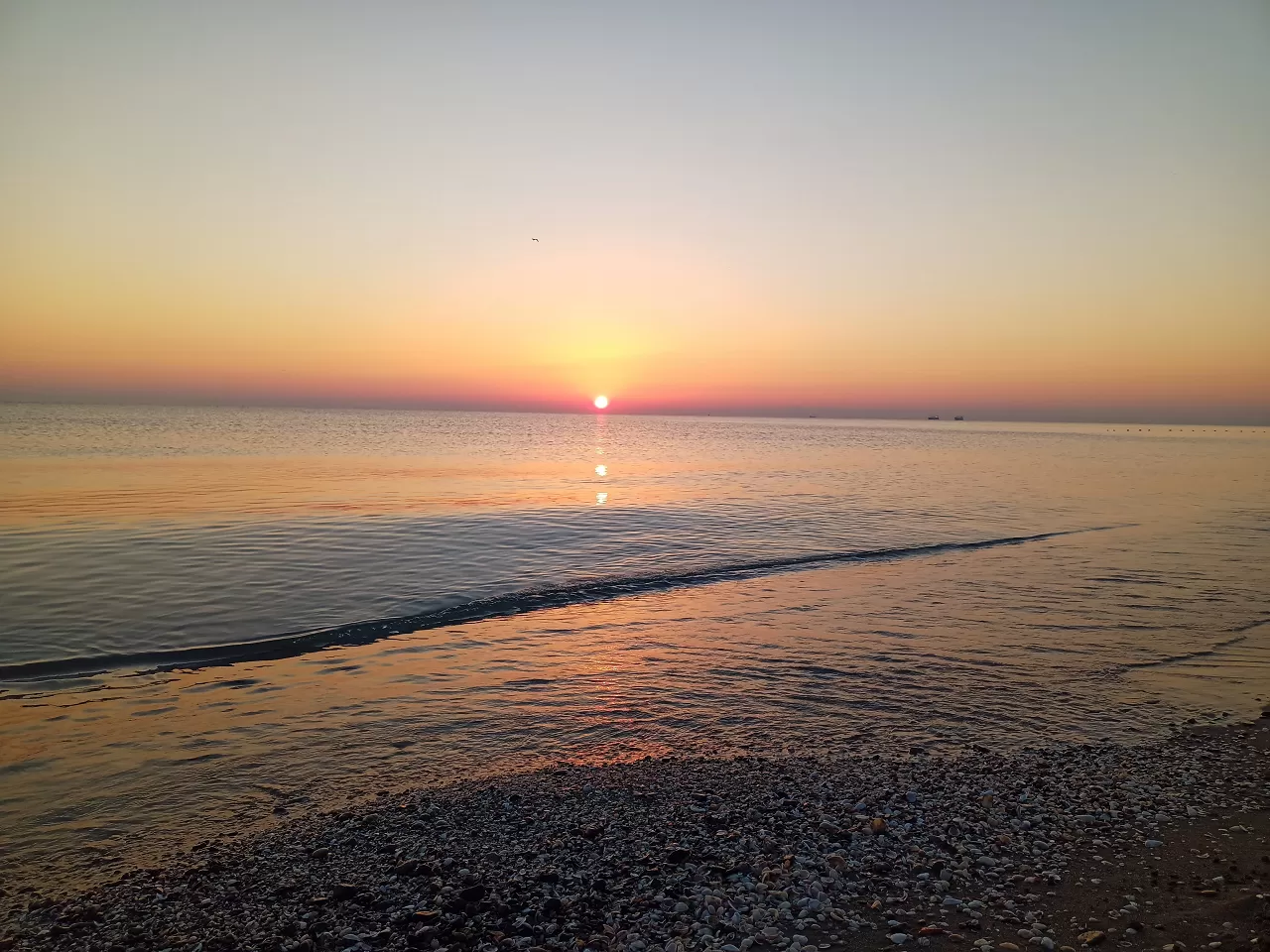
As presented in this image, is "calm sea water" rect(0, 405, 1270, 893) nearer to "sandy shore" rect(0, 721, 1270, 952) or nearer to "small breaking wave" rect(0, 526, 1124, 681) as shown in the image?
"small breaking wave" rect(0, 526, 1124, 681)

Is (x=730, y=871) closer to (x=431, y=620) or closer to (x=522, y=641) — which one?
(x=522, y=641)

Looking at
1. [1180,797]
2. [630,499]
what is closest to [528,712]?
[1180,797]

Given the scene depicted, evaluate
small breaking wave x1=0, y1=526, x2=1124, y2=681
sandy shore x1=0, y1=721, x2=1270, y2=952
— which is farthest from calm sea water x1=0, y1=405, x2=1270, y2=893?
sandy shore x1=0, y1=721, x2=1270, y2=952

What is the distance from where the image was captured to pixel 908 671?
1599cm

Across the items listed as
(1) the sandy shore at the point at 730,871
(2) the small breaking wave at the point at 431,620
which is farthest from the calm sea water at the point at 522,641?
(1) the sandy shore at the point at 730,871

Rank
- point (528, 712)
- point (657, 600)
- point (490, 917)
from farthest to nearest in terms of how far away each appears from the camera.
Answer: point (657, 600), point (528, 712), point (490, 917)

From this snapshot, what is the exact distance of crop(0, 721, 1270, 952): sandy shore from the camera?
268 inches

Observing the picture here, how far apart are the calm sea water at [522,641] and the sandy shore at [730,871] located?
4.60ft

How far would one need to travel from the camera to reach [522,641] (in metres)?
18.6

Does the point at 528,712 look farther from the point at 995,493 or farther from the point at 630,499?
the point at 995,493

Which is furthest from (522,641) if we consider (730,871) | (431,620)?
(730,871)

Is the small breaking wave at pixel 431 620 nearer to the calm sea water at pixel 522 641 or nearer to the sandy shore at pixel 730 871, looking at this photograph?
the calm sea water at pixel 522 641

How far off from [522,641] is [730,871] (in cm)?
1156

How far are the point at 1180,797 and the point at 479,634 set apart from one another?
50.0ft
